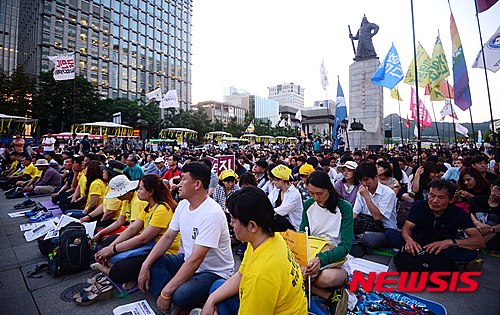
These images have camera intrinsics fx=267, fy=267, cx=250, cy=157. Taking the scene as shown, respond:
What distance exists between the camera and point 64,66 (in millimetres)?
15703

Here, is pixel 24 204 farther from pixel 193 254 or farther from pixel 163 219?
pixel 193 254

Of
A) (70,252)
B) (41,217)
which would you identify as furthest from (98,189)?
(41,217)

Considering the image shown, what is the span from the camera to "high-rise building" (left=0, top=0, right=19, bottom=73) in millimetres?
54344

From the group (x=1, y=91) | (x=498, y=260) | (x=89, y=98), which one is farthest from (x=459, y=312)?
(x=89, y=98)

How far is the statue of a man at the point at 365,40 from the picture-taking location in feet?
67.1

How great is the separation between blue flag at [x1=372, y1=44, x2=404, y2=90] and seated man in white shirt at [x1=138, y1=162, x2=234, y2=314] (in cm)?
997

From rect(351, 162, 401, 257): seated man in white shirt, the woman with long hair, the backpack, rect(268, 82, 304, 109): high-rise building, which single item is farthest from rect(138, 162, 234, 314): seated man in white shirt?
rect(268, 82, 304, 109): high-rise building

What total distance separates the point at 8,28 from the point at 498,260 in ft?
261

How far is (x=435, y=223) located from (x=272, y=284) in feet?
9.71

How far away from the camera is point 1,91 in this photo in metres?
22.5

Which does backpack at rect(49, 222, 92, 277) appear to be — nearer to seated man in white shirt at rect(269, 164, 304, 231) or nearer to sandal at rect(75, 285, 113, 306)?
sandal at rect(75, 285, 113, 306)

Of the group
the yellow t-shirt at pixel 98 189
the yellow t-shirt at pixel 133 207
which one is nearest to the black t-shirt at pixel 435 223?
the yellow t-shirt at pixel 133 207

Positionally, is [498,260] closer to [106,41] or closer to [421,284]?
[421,284]

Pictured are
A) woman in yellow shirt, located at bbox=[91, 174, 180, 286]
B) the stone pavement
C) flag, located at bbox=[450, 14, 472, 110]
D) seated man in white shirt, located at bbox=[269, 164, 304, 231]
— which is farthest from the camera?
flag, located at bbox=[450, 14, 472, 110]
